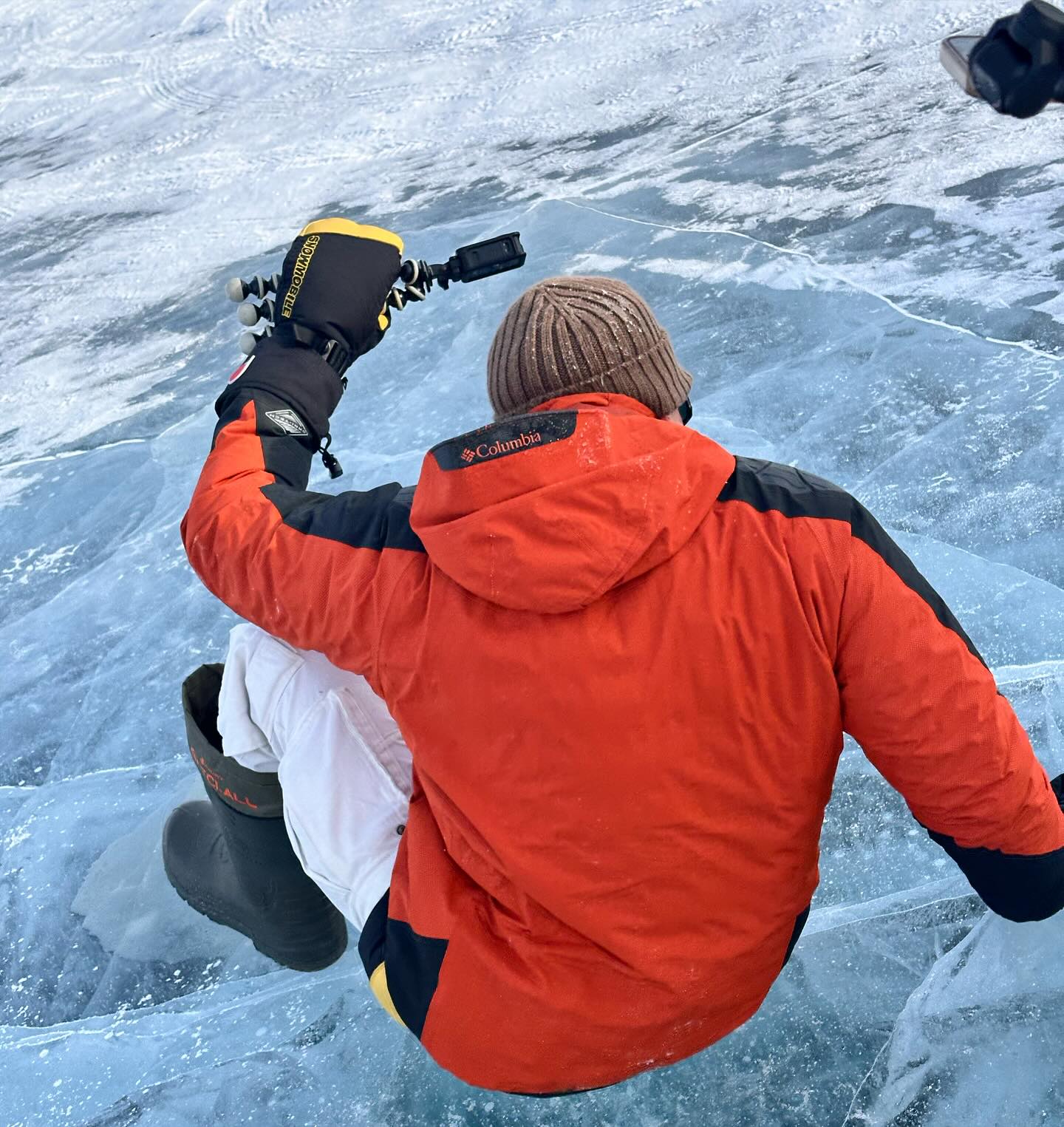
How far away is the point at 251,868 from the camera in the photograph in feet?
4.73

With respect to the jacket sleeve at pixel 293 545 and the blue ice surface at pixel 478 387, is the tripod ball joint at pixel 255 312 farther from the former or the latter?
the blue ice surface at pixel 478 387

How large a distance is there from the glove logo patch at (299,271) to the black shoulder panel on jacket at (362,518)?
0.41m

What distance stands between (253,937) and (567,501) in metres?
0.93

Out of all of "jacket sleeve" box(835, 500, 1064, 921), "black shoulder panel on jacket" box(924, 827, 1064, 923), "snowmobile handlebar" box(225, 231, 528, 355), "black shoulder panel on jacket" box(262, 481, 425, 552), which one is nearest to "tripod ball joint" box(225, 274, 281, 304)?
"snowmobile handlebar" box(225, 231, 528, 355)

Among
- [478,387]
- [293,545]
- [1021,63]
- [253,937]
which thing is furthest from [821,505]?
[478,387]

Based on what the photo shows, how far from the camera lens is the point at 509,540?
909mm

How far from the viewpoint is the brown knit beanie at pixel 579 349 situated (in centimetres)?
109

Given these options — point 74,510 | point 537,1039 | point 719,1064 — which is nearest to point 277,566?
point 537,1039

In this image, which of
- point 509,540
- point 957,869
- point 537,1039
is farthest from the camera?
point 957,869

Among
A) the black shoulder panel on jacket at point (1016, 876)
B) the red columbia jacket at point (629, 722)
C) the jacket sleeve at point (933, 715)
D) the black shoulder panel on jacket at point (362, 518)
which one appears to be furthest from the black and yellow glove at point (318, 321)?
the black shoulder panel on jacket at point (1016, 876)

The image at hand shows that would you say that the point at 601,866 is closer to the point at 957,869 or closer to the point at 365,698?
the point at 365,698

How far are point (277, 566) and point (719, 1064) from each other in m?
0.75

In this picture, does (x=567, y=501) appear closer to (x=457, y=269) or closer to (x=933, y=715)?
(x=933, y=715)

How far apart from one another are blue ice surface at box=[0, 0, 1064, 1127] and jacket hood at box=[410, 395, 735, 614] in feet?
2.28
